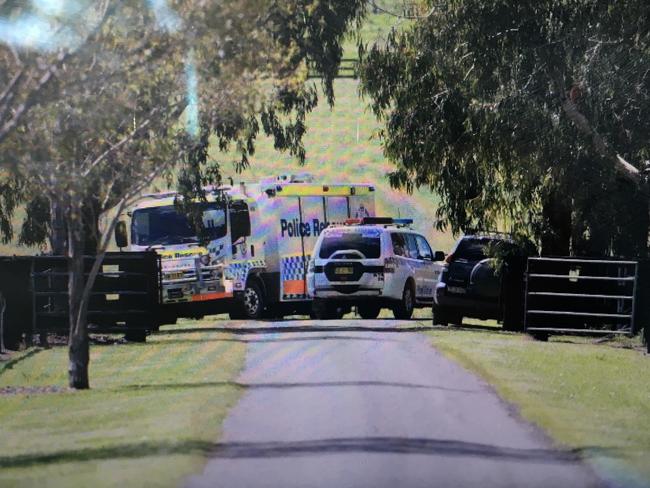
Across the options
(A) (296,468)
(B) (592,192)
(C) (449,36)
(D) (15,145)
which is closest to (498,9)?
(C) (449,36)

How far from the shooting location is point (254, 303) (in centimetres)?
3428

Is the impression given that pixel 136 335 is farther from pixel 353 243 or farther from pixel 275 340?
pixel 353 243

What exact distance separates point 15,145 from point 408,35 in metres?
13.5

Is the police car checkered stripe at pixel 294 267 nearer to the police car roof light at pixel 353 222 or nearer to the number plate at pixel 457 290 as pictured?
the police car roof light at pixel 353 222

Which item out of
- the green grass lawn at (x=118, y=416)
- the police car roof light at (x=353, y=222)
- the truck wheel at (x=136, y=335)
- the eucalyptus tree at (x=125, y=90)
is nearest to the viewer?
the green grass lawn at (x=118, y=416)

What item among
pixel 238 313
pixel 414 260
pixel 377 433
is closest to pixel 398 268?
pixel 414 260

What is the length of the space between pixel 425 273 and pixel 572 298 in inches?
291

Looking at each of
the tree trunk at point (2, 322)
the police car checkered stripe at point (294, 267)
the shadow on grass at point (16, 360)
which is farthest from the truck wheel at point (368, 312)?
the tree trunk at point (2, 322)

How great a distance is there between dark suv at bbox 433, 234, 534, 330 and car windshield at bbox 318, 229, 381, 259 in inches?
89.9

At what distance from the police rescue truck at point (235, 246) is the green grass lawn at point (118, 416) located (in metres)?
8.74

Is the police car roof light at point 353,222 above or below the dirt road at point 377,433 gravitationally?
above

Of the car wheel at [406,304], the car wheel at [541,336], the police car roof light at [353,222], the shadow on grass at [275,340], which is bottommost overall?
the car wheel at [541,336]

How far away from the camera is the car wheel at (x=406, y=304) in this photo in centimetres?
3288

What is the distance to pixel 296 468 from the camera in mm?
11422
